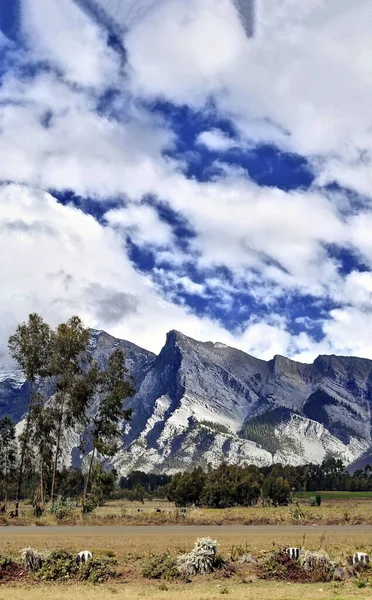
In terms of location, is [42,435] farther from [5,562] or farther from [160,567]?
[160,567]

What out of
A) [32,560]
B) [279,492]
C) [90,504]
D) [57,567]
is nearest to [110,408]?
[90,504]

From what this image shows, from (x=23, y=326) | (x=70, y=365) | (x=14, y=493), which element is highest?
(x=23, y=326)

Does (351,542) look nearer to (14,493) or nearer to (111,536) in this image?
(111,536)

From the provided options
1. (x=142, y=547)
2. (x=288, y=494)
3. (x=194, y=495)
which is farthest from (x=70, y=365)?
(x=288, y=494)

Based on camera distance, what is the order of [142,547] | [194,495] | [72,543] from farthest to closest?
[194,495]
[72,543]
[142,547]

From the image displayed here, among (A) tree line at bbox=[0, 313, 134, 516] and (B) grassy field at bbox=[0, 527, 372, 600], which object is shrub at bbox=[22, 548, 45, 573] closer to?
(B) grassy field at bbox=[0, 527, 372, 600]

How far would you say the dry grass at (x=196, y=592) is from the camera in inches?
814

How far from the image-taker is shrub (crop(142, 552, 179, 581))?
77.2 ft

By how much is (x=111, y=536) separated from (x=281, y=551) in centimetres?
1174

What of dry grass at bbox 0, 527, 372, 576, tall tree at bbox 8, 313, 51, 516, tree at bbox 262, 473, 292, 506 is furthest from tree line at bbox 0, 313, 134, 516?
tree at bbox 262, 473, 292, 506

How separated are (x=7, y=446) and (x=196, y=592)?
89976 mm

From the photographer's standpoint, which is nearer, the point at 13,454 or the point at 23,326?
the point at 23,326

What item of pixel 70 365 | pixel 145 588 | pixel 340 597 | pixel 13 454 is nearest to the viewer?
pixel 340 597

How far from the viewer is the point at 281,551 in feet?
82.5
